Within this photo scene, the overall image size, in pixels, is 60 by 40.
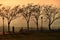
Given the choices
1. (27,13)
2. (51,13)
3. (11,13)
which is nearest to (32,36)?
(27,13)

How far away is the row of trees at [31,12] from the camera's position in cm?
543

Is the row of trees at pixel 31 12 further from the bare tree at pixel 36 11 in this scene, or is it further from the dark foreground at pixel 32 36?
the dark foreground at pixel 32 36

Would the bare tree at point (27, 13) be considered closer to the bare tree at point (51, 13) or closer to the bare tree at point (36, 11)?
the bare tree at point (36, 11)

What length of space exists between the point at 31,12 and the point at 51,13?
22.0 inches

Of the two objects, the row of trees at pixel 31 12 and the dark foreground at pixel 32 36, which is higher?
the row of trees at pixel 31 12

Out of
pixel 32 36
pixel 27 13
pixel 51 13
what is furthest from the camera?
pixel 51 13

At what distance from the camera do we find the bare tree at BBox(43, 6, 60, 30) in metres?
5.49

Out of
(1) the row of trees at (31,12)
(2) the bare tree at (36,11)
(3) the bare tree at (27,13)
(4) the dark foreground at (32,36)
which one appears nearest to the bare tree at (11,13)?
(1) the row of trees at (31,12)

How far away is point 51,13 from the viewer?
5.75 metres

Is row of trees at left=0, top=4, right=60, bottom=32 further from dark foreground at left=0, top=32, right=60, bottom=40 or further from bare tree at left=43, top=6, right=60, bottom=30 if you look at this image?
dark foreground at left=0, top=32, right=60, bottom=40

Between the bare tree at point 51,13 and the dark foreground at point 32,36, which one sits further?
the bare tree at point 51,13

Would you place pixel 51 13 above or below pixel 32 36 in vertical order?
above

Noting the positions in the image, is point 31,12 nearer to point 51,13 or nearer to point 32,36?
point 51,13

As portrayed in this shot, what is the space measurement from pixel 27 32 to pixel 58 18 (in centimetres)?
94
